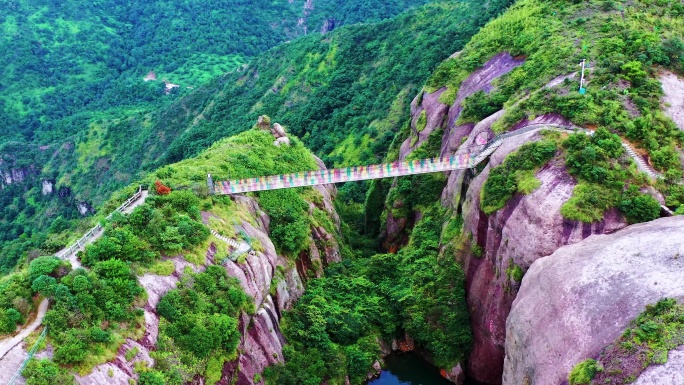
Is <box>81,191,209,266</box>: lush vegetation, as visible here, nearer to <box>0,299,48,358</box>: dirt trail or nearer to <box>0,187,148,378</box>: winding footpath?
<box>0,187,148,378</box>: winding footpath

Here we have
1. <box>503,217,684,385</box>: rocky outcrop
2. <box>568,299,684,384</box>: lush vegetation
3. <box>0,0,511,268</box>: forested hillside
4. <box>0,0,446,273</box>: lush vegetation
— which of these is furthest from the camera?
<box>0,0,446,273</box>: lush vegetation

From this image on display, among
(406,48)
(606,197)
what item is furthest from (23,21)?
(606,197)

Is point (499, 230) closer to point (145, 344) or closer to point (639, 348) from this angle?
point (639, 348)

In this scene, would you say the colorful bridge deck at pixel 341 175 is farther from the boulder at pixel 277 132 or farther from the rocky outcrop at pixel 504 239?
the boulder at pixel 277 132

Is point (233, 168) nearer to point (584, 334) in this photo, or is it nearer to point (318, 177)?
point (318, 177)

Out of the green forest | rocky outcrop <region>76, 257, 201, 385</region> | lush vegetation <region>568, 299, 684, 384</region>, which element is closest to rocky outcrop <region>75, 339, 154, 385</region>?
rocky outcrop <region>76, 257, 201, 385</region>

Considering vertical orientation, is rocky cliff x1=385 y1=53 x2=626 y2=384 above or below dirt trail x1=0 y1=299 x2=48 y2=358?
below

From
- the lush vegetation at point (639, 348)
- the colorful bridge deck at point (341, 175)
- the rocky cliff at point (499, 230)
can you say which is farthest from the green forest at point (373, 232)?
the colorful bridge deck at point (341, 175)
